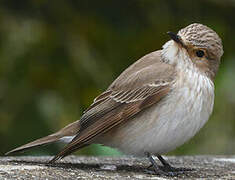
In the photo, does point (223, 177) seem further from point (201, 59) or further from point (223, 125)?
point (223, 125)

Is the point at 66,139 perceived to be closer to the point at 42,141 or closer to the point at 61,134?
the point at 61,134

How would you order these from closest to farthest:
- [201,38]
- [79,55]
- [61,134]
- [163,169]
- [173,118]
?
[173,118], [201,38], [163,169], [61,134], [79,55]

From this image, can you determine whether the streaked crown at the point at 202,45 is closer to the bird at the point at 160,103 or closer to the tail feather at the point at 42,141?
the bird at the point at 160,103

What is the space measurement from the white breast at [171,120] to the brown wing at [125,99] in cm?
8

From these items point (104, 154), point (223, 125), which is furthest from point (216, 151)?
point (104, 154)

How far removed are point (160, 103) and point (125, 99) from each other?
1.19 feet

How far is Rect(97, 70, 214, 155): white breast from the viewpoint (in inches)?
294

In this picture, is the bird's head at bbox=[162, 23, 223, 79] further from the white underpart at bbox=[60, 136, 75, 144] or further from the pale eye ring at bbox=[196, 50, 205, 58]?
the white underpart at bbox=[60, 136, 75, 144]

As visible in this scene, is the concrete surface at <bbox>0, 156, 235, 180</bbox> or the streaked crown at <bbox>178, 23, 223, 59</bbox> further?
the streaked crown at <bbox>178, 23, 223, 59</bbox>

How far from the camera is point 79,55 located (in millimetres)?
9344

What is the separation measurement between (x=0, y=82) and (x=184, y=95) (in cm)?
231

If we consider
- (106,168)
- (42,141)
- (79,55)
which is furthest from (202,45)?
(79,55)

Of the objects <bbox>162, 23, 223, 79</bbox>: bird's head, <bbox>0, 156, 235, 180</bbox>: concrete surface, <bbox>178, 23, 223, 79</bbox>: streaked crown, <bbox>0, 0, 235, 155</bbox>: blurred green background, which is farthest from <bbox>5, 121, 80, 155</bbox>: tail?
<bbox>178, 23, 223, 79</bbox>: streaked crown

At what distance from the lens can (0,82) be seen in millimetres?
8922
